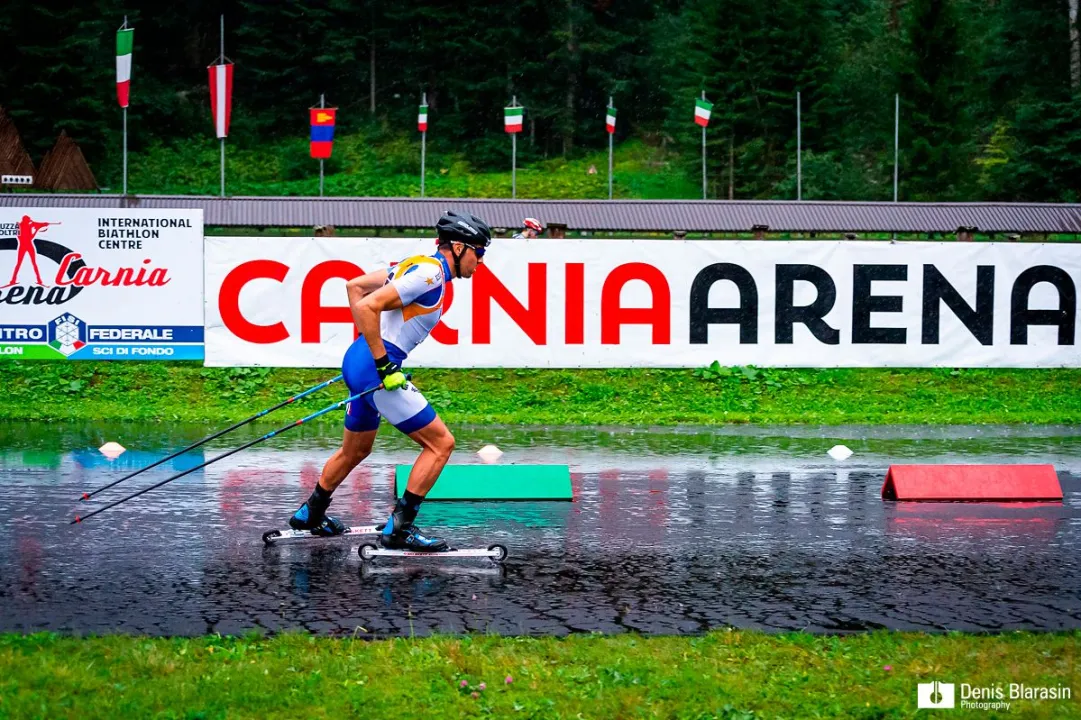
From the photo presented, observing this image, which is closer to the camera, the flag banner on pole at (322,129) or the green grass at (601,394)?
the green grass at (601,394)

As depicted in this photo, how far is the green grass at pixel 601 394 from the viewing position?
51.0 feet

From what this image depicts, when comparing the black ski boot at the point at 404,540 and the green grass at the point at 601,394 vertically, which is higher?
the green grass at the point at 601,394

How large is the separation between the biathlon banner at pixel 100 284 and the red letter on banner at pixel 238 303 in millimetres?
315

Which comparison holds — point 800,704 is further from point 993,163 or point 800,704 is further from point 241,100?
point 241,100

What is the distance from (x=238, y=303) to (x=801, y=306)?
736cm

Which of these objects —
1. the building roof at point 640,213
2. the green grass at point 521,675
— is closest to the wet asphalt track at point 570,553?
the green grass at point 521,675

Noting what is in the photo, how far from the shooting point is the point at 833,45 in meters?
53.5

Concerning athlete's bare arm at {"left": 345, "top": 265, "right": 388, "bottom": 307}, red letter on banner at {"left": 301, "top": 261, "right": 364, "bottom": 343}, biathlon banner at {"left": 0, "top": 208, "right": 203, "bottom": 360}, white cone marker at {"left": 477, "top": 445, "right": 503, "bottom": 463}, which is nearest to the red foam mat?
white cone marker at {"left": 477, "top": 445, "right": 503, "bottom": 463}

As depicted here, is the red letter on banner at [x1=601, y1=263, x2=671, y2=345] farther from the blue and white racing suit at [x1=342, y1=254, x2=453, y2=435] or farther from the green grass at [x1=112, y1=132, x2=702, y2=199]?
the green grass at [x1=112, y1=132, x2=702, y2=199]

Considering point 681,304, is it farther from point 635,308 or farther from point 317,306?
point 317,306

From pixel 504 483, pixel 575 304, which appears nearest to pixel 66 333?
pixel 575 304

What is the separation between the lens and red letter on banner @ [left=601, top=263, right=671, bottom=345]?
16797mm

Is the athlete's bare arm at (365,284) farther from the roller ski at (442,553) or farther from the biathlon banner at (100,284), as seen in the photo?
the biathlon banner at (100,284)

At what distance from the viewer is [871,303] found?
56.1 ft
